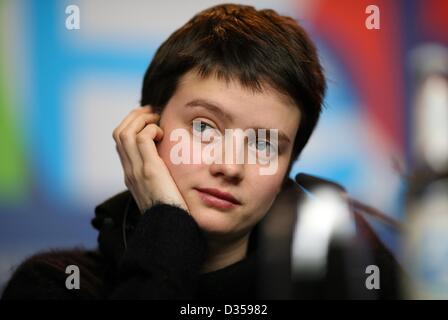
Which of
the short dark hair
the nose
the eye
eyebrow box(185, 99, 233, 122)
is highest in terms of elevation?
the short dark hair

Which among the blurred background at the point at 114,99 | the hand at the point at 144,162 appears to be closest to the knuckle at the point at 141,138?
the hand at the point at 144,162

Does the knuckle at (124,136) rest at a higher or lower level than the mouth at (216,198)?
higher

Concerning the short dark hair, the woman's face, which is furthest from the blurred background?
the woman's face

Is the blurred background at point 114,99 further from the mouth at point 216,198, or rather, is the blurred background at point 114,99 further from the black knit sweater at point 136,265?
the mouth at point 216,198

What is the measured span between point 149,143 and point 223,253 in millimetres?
275

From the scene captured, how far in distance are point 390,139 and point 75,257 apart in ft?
2.28

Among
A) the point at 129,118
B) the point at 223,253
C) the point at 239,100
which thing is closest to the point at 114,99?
the point at 129,118

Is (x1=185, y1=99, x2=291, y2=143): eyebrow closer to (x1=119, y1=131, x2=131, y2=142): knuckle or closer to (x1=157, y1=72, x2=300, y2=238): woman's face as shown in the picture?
(x1=157, y1=72, x2=300, y2=238): woman's face

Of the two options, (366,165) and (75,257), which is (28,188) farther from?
(366,165)

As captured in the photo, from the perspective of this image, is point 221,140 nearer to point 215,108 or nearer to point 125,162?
point 215,108

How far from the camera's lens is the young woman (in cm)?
85

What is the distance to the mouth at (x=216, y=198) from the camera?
0.88 metres

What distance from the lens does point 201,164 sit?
890 mm

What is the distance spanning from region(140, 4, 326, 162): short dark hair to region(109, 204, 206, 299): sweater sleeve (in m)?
0.24
